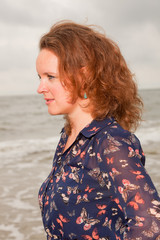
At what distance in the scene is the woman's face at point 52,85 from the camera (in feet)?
5.71

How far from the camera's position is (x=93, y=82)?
1771 millimetres

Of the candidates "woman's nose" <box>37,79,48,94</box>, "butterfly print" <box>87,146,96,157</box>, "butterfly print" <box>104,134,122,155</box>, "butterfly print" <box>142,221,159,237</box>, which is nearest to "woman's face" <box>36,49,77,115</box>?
"woman's nose" <box>37,79,48,94</box>

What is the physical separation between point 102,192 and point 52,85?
25.1 inches

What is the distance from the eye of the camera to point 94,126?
1.71 metres

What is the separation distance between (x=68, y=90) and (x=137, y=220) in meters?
0.80

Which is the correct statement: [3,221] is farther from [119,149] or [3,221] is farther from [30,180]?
[119,149]

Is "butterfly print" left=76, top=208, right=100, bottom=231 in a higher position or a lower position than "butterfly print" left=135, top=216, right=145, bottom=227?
lower

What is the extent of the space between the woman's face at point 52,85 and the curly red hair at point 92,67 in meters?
0.03

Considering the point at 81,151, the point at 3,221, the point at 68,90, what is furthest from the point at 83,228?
the point at 3,221

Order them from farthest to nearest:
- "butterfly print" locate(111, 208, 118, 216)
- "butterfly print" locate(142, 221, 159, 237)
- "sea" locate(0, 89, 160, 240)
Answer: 1. "sea" locate(0, 89, 160, 240)
2. "butterfly print" locate(111, 208, 118, 216)
3. "butterfly print" locate(142, 221, 159, 237)

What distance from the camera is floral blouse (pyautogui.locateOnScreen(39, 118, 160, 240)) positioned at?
1.28 meters

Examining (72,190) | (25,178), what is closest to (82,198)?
(72,190)

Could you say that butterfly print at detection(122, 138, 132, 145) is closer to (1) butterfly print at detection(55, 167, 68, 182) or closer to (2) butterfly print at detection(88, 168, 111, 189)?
(2) butterfly print at detection(88, 168, 111, 189)

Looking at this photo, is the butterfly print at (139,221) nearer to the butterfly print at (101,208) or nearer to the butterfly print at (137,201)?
the butterfly print at (137,201)
